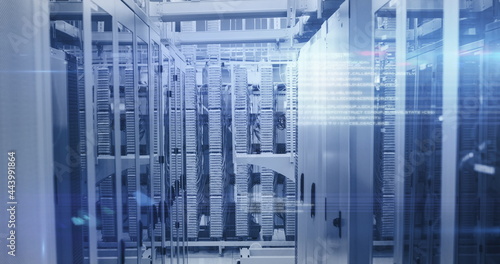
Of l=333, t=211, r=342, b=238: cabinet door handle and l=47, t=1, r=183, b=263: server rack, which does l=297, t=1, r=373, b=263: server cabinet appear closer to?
l=333, t=211, r=342, b=238: cabinet door handle

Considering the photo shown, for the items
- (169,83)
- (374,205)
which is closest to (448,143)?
(374,205)

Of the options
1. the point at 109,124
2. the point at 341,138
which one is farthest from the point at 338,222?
the point at 109,124

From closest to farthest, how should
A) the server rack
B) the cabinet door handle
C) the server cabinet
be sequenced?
the server rack, the server cabinet, the cabinet door handle

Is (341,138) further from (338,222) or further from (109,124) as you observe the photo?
(109,124)

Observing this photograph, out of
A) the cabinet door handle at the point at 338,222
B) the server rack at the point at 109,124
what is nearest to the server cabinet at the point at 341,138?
the cabinet door handle at the point at 338,222

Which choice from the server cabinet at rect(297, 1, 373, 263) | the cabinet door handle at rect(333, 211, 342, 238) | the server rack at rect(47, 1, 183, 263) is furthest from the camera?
the cabinet door handle at rect(333, 211, 342, 238)

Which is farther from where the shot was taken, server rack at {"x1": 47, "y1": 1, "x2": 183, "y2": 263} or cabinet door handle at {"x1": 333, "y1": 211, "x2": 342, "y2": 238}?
cabinet door handle at {"x1": 333, "y1": 211, "x2": 342, "y2": 238}

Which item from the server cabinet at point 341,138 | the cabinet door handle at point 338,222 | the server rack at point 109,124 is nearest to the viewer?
the server rack at point 109,124

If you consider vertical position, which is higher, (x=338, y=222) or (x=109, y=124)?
(x=109, y=124)

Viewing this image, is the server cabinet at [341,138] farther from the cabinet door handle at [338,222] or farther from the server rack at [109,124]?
the server rack at [109,124]

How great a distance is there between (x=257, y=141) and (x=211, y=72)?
3.77 ft

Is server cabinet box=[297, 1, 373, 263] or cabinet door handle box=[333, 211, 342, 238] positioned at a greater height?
server cabinet box=[297, 1, 373, 263]

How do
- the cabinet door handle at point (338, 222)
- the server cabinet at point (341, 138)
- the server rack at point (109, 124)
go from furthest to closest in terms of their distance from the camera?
the cabinet door handle at point (338, 222) → the server cabinet at point (341, 138) → the server rack at point (109, 124)

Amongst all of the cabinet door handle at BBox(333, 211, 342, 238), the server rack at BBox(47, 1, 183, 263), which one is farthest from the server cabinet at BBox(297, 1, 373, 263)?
the server rack at BBox(47, 1, 183, 263)
